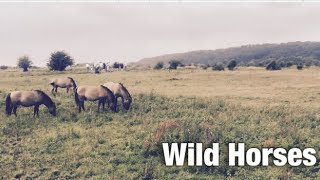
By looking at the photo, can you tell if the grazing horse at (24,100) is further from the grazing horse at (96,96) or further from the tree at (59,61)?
the tree at (59,61)

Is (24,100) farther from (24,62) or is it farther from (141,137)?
(24,62)

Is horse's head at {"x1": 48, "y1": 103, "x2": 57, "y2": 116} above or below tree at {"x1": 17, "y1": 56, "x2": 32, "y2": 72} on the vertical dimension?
below

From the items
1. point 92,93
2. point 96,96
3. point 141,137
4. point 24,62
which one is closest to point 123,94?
point 96,96

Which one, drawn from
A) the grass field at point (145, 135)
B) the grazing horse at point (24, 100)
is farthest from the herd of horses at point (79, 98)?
the grass field at point (145, 135)

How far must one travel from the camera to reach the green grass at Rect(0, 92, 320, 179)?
45.5 ft

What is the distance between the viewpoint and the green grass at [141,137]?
13.9m

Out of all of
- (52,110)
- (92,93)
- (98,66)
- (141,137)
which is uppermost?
(98,66)

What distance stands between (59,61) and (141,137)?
49.2 metres

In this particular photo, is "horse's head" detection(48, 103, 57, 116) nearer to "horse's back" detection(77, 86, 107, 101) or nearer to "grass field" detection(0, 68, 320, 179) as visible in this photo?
"grass field" detection(0, 68, 320, 179)

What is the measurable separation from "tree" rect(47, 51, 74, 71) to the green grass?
135 ft

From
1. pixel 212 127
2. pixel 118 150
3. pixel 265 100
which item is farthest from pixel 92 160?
pixel 265 100

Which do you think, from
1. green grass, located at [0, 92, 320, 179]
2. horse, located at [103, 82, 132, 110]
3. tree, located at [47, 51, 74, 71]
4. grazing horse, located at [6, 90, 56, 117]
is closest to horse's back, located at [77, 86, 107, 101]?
green grass, located at [0, 92, 320, 179]

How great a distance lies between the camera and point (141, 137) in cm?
1697

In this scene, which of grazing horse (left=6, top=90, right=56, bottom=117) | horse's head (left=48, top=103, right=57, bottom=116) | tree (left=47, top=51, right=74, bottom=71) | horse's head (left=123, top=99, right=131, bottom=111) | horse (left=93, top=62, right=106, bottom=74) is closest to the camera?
grazing horse (left=6, top=90, right=56, bottom=117)
